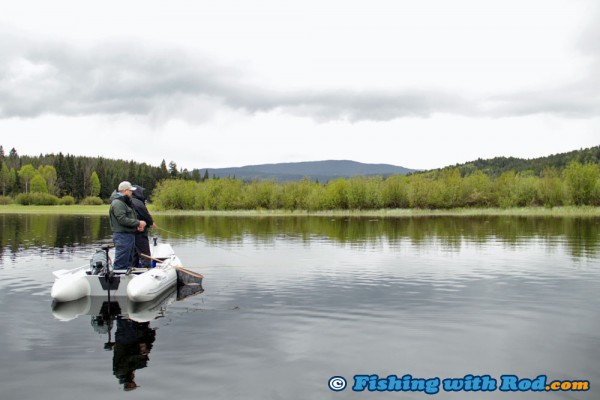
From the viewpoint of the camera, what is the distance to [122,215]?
1630cm

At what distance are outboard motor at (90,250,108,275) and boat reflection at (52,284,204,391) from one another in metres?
0.90

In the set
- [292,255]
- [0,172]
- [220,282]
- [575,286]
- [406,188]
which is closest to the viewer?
[575,286]

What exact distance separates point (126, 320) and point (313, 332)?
5.05 m

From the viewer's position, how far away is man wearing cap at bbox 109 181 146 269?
1631 centimetres

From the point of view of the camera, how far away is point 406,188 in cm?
10538

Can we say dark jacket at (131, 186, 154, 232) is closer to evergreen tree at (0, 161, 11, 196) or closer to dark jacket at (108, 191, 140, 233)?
dark jacket at (108, 191, 140, 233)

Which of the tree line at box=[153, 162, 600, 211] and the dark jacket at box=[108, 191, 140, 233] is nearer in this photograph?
the dark jacket at box=[108, 191, 140, 233]

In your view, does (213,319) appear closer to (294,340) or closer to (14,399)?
(294,340)

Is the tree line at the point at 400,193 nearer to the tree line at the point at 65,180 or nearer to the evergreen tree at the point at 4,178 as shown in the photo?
the tree line at the point at 65,180

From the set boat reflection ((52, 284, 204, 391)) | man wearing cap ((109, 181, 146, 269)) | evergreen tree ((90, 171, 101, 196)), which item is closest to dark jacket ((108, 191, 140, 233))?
man wearing cap ((109, 181, 146, 269))

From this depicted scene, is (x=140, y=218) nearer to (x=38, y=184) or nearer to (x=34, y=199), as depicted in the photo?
(x=34, y=199)

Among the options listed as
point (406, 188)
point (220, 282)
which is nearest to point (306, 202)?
point (406, 188)

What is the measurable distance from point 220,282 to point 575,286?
492 inches

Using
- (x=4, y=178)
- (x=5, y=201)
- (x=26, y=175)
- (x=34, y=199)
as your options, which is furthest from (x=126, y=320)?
(x=26, y=175)
